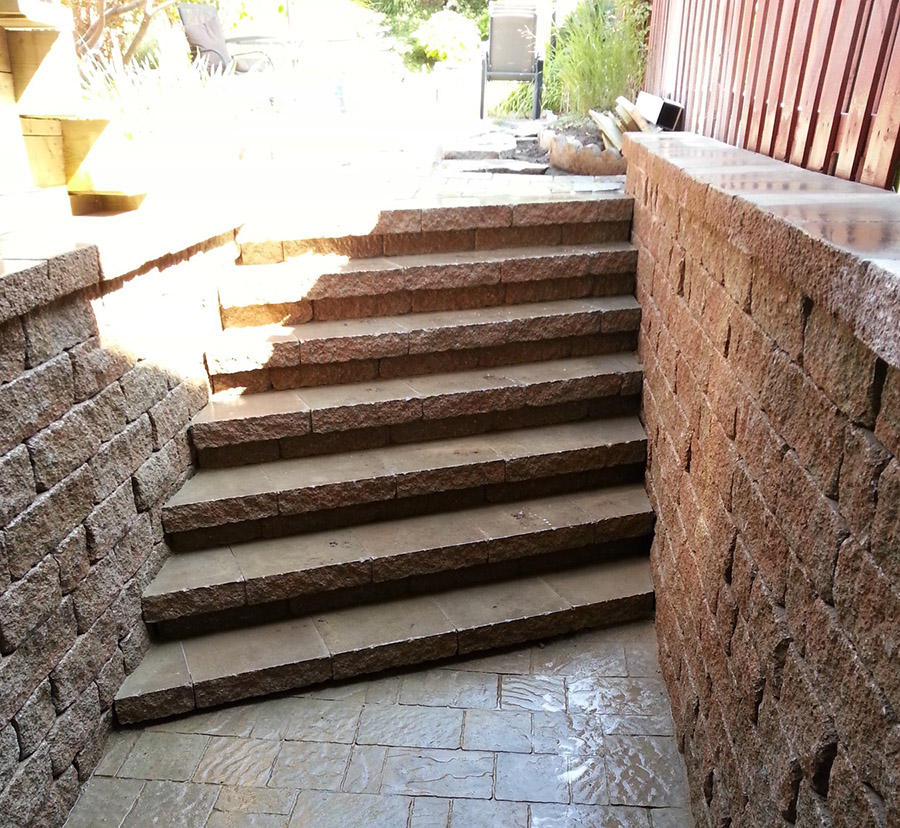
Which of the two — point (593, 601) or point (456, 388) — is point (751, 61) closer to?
point (456, 388)

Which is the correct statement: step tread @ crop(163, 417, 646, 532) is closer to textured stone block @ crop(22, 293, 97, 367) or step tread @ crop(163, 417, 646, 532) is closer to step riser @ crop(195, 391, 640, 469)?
step riser @ crop(195, 391, 640, 469)

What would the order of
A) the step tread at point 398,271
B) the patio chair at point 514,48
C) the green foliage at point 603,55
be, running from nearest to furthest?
the step tread at point 398,271, the green foliage at point 603,55, the patio chair at point 514,48

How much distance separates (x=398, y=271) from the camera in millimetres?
4031

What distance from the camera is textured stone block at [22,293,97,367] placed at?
2.33 m

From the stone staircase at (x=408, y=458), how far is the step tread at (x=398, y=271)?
0.01 m

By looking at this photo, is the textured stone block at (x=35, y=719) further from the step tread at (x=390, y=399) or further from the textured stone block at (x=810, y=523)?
the textured stone block at (x=810, y=523)

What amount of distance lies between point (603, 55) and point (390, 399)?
3977mm

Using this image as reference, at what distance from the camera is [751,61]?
3496 mm

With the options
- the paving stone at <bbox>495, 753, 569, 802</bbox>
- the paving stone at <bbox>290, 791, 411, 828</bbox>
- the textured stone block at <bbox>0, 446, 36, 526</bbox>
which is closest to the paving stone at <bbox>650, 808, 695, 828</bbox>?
the paving stone at <bbox>495, 753, 569, 802</bbox>

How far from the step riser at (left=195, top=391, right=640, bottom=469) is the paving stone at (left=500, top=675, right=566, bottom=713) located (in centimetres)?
118

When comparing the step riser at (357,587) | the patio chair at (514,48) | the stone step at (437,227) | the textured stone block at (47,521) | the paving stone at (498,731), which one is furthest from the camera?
the patio chair at (514,48)

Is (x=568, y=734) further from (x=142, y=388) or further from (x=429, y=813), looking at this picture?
(x=142, y=388)

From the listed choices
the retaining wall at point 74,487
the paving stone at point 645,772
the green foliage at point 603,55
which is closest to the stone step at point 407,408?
the retaining wall at point 74,487

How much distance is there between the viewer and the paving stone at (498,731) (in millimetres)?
2842
